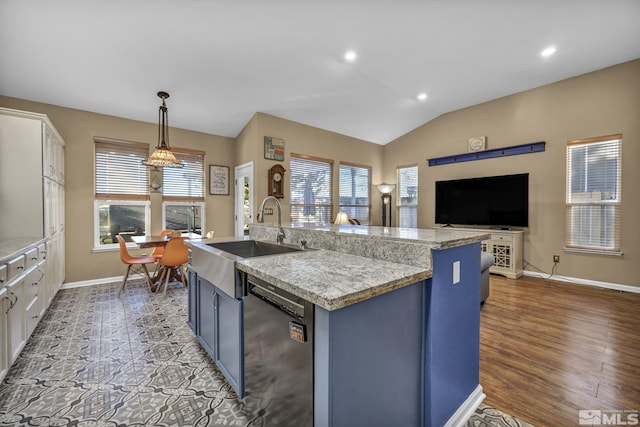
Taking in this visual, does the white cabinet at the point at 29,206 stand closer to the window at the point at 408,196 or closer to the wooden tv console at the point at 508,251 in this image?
the wooden tv console at the point at 508,251

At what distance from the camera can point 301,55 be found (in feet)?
11.0

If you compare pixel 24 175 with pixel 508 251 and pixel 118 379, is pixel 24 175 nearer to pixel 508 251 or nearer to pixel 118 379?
pixel 118 379

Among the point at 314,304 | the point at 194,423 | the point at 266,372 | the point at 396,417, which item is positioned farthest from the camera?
the point at 194,423

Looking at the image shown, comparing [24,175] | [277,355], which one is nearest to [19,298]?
[24,175]

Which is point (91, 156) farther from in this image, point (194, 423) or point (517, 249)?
point (517, 249)

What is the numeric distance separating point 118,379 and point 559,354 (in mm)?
3388

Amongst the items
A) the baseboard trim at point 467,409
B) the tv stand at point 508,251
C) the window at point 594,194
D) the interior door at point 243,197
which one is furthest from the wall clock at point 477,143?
the baseboard trim at point 467,409

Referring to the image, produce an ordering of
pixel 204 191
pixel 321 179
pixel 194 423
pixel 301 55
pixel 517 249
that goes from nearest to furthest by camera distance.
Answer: pixel 194 423
pixel 301 55
pixel 517 249
pixel 204 191
pixel 321 179

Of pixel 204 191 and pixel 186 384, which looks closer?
pixel 186 384

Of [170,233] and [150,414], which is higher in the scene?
[170,233]

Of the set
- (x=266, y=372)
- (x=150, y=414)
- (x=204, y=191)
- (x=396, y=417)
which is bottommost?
(x=150, y=414)

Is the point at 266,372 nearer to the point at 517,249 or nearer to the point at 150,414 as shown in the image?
the point at 150,414

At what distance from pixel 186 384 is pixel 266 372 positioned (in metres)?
0.98

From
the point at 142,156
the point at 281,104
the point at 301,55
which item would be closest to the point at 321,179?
the point at 281,104
